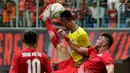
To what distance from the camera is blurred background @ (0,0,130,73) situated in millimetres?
16766

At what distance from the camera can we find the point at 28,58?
7199mm

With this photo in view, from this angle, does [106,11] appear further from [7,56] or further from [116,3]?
[7,56]

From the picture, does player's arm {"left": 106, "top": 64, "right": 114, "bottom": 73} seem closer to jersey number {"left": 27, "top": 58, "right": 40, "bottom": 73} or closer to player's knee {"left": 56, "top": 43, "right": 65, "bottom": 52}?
jersey number {"left": 27, "top": 58, "right": 40, "bottom": 73}

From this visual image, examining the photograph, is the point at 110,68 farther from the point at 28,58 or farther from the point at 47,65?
the point at 28,58

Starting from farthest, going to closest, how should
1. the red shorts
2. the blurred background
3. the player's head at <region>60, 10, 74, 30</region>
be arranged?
the blurred background
the player's head at <region>60, 10, 74, 30</region>
the red shorts

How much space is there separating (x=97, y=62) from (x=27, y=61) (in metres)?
1.22

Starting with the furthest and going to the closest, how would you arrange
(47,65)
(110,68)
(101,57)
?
(101,57)
(110,68)
(47,65)

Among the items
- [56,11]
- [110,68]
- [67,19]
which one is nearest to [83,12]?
[56,11]

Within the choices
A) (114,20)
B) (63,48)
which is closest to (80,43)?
(63,48)

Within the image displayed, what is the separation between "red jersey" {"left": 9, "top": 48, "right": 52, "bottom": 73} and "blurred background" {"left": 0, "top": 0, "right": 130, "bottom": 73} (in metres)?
9.40

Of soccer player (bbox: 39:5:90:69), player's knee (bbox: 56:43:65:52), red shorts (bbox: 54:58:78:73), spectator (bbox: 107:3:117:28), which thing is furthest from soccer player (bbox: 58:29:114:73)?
spectator (bbox: 107:3:117:28)

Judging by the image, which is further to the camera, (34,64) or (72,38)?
(72,38)

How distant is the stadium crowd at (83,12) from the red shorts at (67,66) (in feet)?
26.6

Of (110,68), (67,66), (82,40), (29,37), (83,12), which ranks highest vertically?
(29,37)
